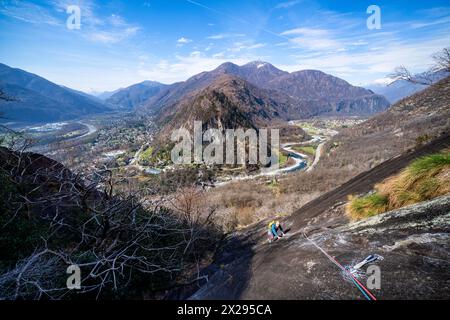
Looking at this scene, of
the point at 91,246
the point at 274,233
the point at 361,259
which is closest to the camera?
the point at 361,259

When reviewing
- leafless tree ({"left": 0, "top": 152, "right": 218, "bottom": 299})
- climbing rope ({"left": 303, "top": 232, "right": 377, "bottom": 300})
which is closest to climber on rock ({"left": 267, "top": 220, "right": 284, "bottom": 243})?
leafless tree ({"left": 0, "top": 152, "right": 218, "bottom": 299})

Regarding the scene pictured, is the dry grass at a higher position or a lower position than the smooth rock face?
higher

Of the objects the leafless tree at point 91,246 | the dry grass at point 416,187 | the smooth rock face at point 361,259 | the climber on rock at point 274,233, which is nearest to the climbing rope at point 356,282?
the smooth rock face at point 361,259

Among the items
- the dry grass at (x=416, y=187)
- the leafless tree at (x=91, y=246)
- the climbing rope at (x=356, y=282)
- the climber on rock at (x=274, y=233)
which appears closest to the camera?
the climbing rope at (x=356, y=282)

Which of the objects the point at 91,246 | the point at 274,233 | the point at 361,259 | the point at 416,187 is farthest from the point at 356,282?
the point at 91,246

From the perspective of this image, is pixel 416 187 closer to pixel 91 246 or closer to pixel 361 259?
pixel 361 259

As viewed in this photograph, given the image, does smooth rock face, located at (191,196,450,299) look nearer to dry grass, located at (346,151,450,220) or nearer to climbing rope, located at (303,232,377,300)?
climbing rope, located at (303,232,377,300)

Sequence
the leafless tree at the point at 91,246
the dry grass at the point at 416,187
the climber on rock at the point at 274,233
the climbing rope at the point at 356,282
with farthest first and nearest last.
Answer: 1. the climber on rock at the point at 274,233
2. the dry grass at the point at 416,187
3. the leafless tree at the point at 91,246
4. the climbing rope at the point at 356,282

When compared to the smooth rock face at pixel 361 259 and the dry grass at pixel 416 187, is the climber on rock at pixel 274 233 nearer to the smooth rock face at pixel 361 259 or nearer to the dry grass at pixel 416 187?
the smooth rock face at pixel 361 259

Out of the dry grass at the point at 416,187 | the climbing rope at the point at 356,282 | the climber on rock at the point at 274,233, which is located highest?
the dry grass at the point at 416,187
